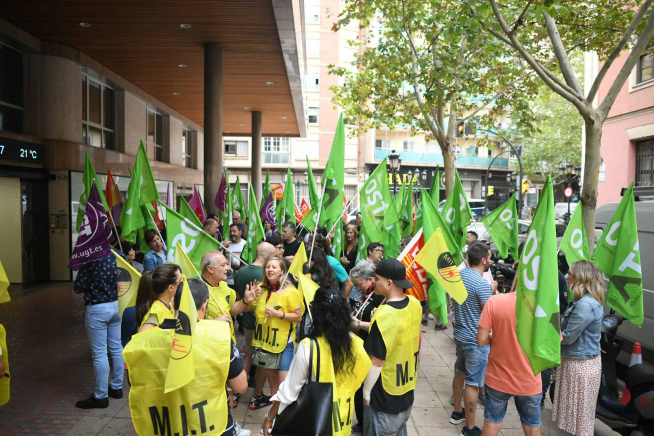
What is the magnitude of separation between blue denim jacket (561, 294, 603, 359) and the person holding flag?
181 inches

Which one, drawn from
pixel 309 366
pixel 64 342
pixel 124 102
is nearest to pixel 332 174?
pixel 309 366

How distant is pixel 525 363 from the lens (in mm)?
3684

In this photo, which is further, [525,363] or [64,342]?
[64,342]

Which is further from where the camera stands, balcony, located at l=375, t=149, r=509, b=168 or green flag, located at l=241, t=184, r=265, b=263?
balcony, located at l=375, t=149, r=509, b=168

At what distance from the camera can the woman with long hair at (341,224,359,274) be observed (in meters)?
7.87

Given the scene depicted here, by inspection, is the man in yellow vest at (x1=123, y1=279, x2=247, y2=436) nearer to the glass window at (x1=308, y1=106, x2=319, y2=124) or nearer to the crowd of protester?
the crowd of protester

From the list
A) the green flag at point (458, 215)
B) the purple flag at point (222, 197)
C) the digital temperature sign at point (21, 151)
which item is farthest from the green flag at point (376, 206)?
the digital temperature sign at point (21, 151)

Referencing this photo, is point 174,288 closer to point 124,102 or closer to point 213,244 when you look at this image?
point 213,244

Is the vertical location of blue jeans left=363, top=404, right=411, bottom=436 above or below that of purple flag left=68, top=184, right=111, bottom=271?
below

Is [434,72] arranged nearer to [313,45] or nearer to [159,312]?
[159,312]

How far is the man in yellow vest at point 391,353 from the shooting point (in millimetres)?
3367

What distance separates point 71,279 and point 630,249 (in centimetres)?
1191

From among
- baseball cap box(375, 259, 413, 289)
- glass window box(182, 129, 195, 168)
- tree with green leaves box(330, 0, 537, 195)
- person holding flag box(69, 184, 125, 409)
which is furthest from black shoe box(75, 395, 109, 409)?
glass window box(182, 129, 195, 168)

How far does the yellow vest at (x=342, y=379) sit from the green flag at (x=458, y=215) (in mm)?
4194
